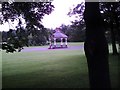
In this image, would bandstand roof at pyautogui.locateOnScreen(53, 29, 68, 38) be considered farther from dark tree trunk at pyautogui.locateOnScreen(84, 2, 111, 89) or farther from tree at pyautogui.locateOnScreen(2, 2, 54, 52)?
dark tree trunk at pyautogui.locateOnScreen(84, 2, 111, 89)

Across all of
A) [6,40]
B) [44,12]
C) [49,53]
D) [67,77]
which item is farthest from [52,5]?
[49,53]

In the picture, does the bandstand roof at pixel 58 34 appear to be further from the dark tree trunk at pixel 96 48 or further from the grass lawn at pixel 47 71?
the dark tree trunk at pixel 96 48

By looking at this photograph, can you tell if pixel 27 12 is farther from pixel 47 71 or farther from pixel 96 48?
pixel 96 48

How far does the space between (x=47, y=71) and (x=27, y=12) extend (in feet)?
7.11

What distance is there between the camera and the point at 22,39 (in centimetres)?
660

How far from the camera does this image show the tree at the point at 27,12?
20.3 ft

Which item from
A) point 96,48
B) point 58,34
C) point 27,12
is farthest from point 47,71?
point 96,48

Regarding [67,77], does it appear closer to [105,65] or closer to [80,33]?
[80,33]

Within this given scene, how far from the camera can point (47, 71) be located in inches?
305

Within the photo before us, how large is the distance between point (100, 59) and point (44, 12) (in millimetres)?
2941

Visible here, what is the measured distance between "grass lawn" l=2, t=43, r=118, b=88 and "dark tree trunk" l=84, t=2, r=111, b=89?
2.15 feet

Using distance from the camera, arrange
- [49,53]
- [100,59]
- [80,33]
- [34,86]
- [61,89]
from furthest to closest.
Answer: [49,53] < [80,33] < [34,86] < [61,89] < [100,59]

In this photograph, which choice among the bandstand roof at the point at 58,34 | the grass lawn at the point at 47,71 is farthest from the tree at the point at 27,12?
the bandstand roof at the point at 58,34

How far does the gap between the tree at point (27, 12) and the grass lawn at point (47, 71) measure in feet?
3.13
